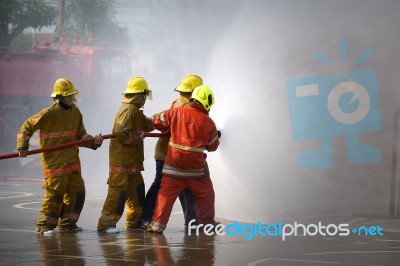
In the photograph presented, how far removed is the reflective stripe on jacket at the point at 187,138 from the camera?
344 inches

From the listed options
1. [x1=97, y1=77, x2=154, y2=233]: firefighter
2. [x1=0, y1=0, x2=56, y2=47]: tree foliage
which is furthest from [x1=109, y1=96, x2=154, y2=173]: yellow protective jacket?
[x1=0, y1=0, x2=56, y2=47]: tree foliage

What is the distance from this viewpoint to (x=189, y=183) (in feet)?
29.1

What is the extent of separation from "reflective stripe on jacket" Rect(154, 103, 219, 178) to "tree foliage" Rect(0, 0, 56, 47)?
18.4 meters

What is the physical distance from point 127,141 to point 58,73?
16.3 metres

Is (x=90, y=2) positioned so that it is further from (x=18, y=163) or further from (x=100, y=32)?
(x=18, y=163)

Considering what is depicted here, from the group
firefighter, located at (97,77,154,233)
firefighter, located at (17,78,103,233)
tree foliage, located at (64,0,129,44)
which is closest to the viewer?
firefighter, located at (17,78,103,233)

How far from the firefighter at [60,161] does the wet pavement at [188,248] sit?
0.72ft

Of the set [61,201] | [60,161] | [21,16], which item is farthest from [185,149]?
[21,16]

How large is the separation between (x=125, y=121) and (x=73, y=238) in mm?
1293

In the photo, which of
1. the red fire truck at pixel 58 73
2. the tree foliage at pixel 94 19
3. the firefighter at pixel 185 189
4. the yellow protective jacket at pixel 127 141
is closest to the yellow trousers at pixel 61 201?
the yellow protective jacket at pixel 127 141

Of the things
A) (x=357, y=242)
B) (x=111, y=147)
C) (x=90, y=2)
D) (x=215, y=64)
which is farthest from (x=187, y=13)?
(x=90, y=2)

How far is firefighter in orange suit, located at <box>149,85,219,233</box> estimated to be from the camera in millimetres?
8734

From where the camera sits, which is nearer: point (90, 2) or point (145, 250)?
point (145, 250)

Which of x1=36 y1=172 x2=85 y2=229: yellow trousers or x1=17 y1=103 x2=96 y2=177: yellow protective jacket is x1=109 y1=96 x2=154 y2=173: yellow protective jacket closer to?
x1=17 y1=103 x2=96 y2=177: yellow protective jacket
